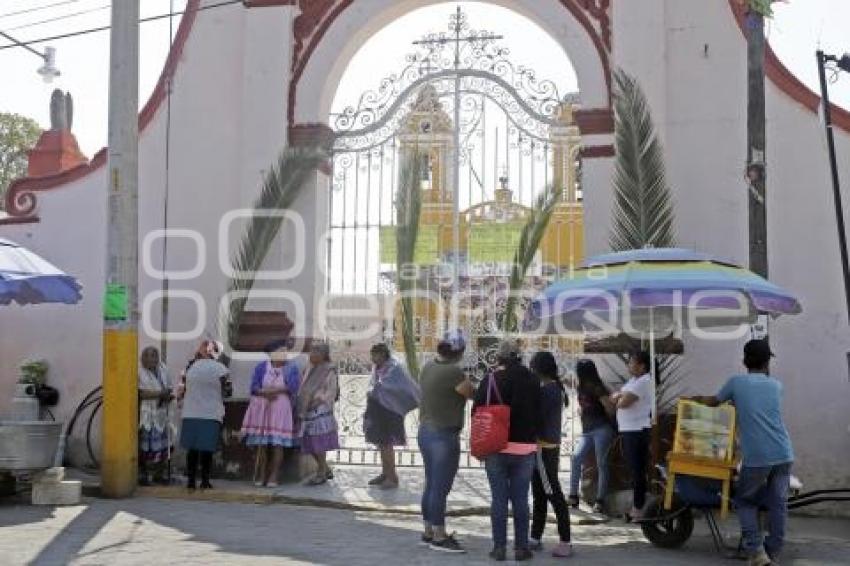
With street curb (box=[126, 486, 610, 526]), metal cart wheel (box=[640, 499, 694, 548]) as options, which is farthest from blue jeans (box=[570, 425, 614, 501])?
metal cart wheel (box=[640, 499, 694, 548])

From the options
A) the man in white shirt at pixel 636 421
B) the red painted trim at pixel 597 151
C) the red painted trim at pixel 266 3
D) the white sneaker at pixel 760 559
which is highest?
the red painted trim at pixel 266 3

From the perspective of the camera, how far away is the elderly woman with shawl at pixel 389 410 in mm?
10031

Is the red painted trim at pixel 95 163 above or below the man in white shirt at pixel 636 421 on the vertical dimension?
above

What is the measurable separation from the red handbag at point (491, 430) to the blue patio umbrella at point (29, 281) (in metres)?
4.78

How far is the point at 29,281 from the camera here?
9.43 metres

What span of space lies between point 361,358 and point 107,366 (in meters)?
3.15

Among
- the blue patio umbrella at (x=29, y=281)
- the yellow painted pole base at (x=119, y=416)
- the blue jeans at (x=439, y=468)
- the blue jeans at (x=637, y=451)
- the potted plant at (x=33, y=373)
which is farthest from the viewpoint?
the potted plant at (x=33, y=373)

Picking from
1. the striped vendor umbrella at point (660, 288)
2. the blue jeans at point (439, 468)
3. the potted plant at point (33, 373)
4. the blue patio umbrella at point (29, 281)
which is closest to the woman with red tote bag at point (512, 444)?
the blue jeans at point (439, 468)

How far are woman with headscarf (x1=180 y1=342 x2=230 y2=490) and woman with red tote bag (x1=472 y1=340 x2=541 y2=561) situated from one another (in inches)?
144

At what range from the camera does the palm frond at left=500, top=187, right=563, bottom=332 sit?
11570 millimetres

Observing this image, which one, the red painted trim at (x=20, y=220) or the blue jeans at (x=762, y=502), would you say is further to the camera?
the red painted trim at (x=20, y=220)

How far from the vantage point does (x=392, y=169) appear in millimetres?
11297

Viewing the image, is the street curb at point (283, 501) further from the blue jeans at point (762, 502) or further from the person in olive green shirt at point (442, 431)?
the blue jeans at point (762, 502)

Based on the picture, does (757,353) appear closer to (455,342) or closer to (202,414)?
(455,342)
